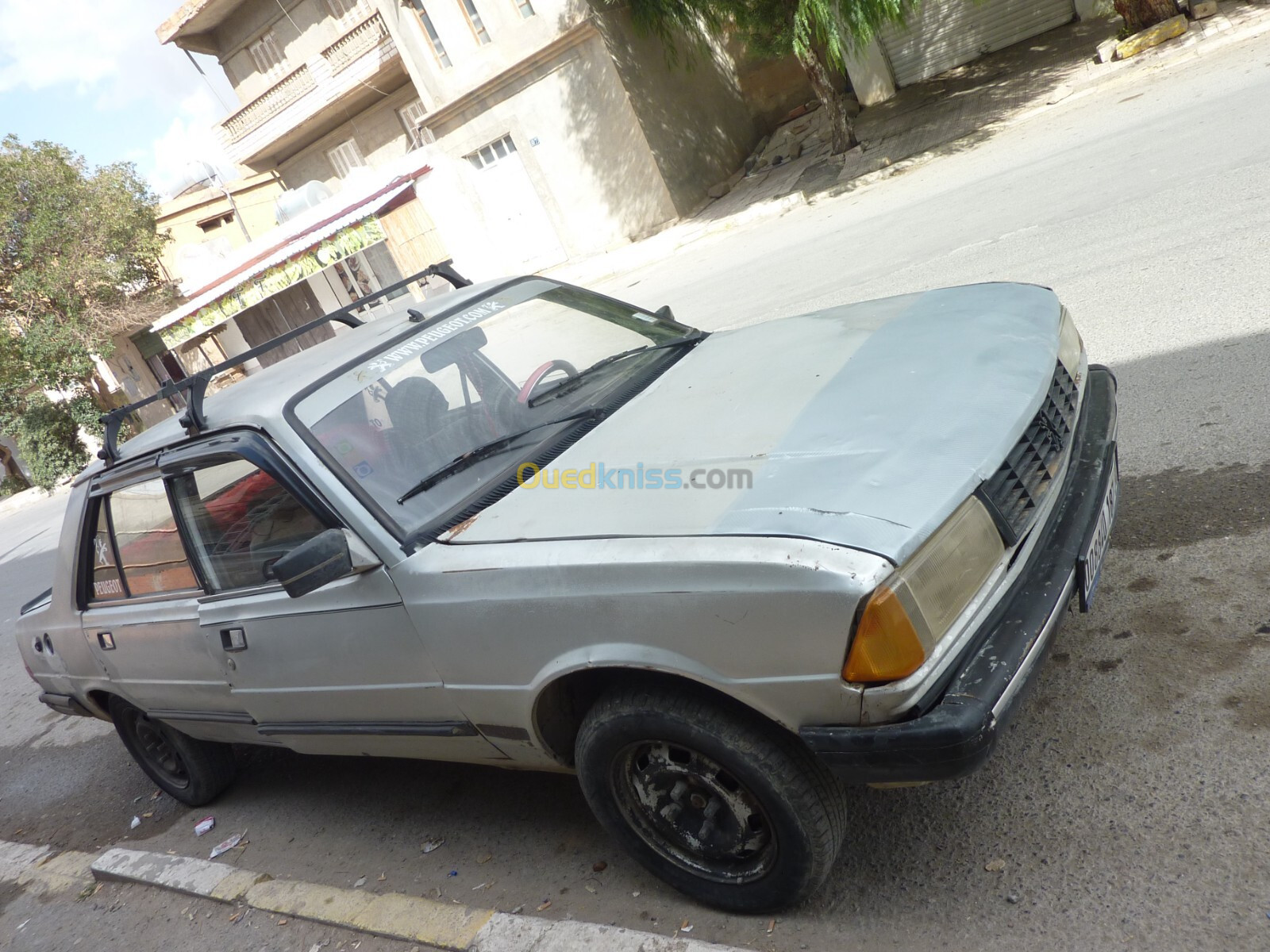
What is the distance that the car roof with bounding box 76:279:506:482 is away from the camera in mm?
2918

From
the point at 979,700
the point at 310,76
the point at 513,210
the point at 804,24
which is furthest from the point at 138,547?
the point at 310,76

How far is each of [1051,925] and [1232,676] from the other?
1.02m

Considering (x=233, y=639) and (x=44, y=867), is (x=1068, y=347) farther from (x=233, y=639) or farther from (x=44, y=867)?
(x=44, y=867)

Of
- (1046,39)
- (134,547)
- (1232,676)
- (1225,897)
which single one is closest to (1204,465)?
(1232,676)

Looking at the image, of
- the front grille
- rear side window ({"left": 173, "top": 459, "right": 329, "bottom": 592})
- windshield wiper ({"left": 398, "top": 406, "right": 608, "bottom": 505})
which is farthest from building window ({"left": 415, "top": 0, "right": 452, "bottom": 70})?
the front grille

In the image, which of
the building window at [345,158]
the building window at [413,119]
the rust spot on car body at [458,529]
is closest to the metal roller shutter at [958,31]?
the building window at [413,119]

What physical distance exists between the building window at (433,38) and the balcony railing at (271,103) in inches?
245

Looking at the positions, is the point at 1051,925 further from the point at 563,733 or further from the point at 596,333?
the point at 596,333

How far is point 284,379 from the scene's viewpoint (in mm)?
3076

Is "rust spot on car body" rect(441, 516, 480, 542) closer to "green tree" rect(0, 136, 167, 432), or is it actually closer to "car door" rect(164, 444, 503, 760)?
"car door" rect(164, 444, 503, 760)

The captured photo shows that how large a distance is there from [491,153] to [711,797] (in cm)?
1962

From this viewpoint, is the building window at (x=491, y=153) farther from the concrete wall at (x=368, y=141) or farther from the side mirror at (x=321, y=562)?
the side mirror at (x=321, y=562)

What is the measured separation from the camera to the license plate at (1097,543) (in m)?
2.30

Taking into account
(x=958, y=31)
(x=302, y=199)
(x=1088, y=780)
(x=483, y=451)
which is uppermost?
(x=302, y=199)
